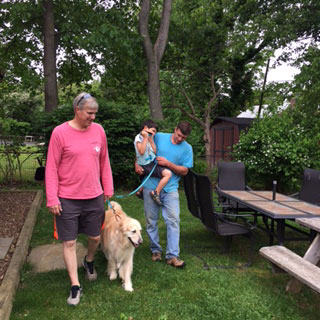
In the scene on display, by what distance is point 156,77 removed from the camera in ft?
36.7

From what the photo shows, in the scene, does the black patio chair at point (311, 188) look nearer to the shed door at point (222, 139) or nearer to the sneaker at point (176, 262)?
the sneaker at point (176, 262)

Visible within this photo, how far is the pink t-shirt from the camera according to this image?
3.03m

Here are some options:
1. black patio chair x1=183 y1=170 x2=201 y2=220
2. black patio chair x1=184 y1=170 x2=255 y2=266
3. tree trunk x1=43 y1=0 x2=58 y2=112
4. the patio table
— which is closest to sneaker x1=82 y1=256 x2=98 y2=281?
black patio chair x1=184 y1=170 x2=255 y2=266

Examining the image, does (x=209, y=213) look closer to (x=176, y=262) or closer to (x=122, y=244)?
(x=176, y=262)

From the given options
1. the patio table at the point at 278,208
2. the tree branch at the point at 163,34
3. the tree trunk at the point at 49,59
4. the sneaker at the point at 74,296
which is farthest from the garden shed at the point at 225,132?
the sneaker at the point at 74,296

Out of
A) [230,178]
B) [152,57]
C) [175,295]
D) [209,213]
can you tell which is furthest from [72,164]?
[152,57]

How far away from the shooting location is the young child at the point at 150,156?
407 centimetres

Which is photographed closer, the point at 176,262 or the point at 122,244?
the point at 122,244

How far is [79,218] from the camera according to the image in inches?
130

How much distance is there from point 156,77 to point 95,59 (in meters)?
3.16

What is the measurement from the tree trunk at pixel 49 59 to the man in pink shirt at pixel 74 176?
7819 millimetres

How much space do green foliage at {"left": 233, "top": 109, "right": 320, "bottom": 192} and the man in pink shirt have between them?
6.78 m

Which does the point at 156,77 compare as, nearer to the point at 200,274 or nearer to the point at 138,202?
the point at 138,202

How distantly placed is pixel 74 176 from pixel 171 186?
1.41 metres
